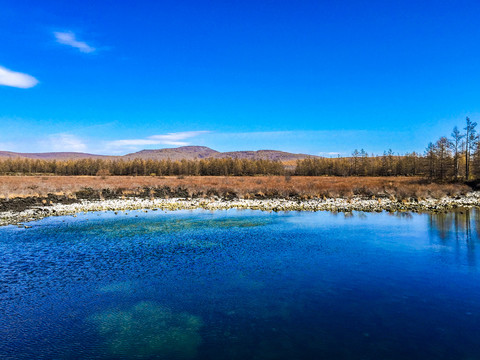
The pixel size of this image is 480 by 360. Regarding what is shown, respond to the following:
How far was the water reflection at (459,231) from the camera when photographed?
12211 mm

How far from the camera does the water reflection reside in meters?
12.2

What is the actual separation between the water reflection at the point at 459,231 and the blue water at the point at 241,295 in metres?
0.14

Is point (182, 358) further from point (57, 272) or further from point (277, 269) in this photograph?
point (57, 272)

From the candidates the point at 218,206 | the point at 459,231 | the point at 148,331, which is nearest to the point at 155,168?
the point at 218,206

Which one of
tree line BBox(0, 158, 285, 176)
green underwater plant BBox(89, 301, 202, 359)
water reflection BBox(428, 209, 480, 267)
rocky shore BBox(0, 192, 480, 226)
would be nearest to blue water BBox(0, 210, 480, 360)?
green underwater plant BBox(89, 301, 202, 359)

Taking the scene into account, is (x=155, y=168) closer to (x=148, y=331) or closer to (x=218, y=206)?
(x=218, y=206)

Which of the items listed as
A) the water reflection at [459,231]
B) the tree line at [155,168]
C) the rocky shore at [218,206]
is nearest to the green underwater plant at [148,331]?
the water reflection at [459,231]

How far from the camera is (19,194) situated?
104 ft

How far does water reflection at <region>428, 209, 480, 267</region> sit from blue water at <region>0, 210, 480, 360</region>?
139 mm

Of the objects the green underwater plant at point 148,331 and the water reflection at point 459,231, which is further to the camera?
the water reflection at point 459,231

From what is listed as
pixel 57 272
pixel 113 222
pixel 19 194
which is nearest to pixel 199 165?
pixel 19 194

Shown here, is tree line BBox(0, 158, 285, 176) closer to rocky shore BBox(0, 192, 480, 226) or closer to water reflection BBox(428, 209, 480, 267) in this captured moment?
rocky shore BBox(0, 192, 480, 226)

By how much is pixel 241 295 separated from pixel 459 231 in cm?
1307

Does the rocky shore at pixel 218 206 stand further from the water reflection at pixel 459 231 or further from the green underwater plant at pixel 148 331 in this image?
the green underwater plant at pixel 148 331
